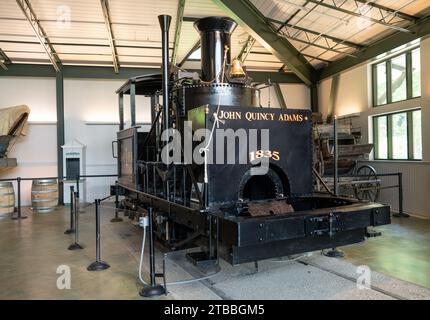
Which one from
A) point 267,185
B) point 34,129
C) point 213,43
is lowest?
point 267,185

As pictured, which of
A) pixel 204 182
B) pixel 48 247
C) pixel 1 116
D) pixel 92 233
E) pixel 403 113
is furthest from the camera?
pixel 1 116

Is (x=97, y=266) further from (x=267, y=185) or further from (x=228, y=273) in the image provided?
(x=267, y=185)

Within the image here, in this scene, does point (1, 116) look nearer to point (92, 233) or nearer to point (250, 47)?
point (92, 233)

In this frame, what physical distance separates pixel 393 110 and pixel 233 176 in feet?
21.3

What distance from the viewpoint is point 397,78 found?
8.89m

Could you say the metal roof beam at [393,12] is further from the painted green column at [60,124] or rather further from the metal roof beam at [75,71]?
the painted green column at [60,124]

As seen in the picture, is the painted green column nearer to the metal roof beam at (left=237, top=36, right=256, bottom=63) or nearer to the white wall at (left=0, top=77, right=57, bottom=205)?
the white wall at (left=0, top=77, right=57, bottom=205)

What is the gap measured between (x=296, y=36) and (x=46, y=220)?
25.4 feet

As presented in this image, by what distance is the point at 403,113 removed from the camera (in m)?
8.69

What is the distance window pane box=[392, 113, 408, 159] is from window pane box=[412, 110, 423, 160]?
24 centimetres

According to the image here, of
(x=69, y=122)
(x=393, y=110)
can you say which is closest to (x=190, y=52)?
(x=69, y=122)

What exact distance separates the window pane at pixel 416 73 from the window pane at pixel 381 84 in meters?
0.99

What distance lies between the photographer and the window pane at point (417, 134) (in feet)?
Result: 27.0

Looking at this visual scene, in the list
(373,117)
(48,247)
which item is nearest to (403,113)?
(373,117)
